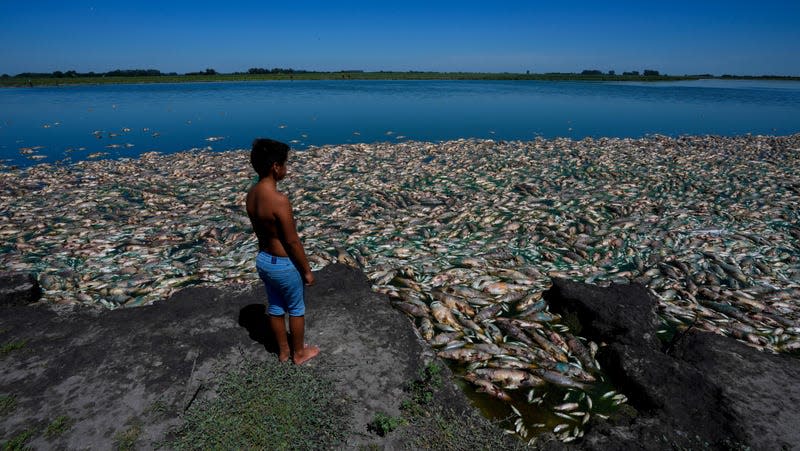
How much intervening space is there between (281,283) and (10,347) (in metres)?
3.93

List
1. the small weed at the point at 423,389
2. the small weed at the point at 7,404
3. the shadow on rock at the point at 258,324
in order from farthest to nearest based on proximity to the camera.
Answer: the shadow on rock at the point at 258,324 < the small weed at the point at 423,389 < the small weed at the point at 7,404

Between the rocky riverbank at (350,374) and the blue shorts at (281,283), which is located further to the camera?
the blue shorts at (281,283)

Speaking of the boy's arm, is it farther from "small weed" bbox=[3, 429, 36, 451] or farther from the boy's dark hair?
"small weed" bbox=[3, 429, 36, 451]

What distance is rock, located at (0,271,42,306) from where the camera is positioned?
6551 mm

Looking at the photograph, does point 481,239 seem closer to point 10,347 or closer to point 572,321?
point 572,321

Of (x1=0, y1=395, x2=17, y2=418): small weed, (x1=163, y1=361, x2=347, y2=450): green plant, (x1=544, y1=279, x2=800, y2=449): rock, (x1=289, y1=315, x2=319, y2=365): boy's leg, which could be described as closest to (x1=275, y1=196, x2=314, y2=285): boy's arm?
(x1=289, y1=315, x2=319, y2=365): boy's leg

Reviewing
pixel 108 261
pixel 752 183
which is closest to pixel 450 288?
pixel 108 261

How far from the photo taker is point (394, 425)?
13.6ft

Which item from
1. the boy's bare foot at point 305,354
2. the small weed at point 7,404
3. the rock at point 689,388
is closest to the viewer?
the rock at point 689,388

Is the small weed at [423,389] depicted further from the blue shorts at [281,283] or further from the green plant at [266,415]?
the blue shorts at [281,283]

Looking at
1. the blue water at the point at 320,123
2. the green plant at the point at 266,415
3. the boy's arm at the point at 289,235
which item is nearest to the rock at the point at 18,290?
the green plant at the point at 266,415

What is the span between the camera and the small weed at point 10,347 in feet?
17.2

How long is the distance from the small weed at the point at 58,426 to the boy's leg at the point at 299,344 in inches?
91.1

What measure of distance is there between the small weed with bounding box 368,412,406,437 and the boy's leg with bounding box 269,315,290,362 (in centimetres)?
148
